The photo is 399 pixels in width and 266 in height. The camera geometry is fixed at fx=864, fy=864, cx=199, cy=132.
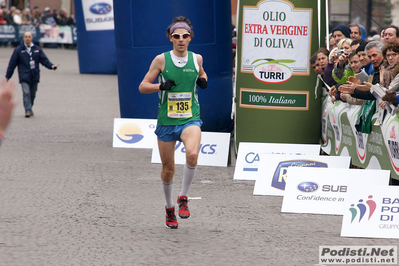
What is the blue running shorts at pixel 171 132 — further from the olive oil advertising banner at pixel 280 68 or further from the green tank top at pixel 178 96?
the olive oil advertising banner at pixel 280 68

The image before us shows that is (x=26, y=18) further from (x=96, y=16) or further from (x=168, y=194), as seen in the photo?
(x=168, y=194)

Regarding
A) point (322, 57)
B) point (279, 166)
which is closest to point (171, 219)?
point (279, 166)

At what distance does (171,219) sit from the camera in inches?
305

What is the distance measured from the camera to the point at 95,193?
31.3 ft

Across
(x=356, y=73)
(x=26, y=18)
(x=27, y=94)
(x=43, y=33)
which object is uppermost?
(x=356, y=73)

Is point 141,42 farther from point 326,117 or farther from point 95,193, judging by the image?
point 95,193

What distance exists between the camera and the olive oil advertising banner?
11.8m

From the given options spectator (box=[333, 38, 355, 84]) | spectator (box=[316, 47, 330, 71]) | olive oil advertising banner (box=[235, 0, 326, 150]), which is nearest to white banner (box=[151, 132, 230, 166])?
olive oil advertising banner (box=[235, 0, 326, 150])

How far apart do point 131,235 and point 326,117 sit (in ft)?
16.9

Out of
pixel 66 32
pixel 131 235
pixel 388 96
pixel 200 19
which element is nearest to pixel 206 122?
pixel 200 19

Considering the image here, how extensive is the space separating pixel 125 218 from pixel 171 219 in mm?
620

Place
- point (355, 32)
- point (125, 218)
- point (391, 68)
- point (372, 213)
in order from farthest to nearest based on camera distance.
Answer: point (355, 32) < point (391, 68) < point (125, 218) < point (372, 213)

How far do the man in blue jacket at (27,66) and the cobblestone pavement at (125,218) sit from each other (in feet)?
13.1

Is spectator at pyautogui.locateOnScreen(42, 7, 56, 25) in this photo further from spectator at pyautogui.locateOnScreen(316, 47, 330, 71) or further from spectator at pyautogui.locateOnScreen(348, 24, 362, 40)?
spectator at pyautogui.locateOnScreen(316, 47, 330, 71)
